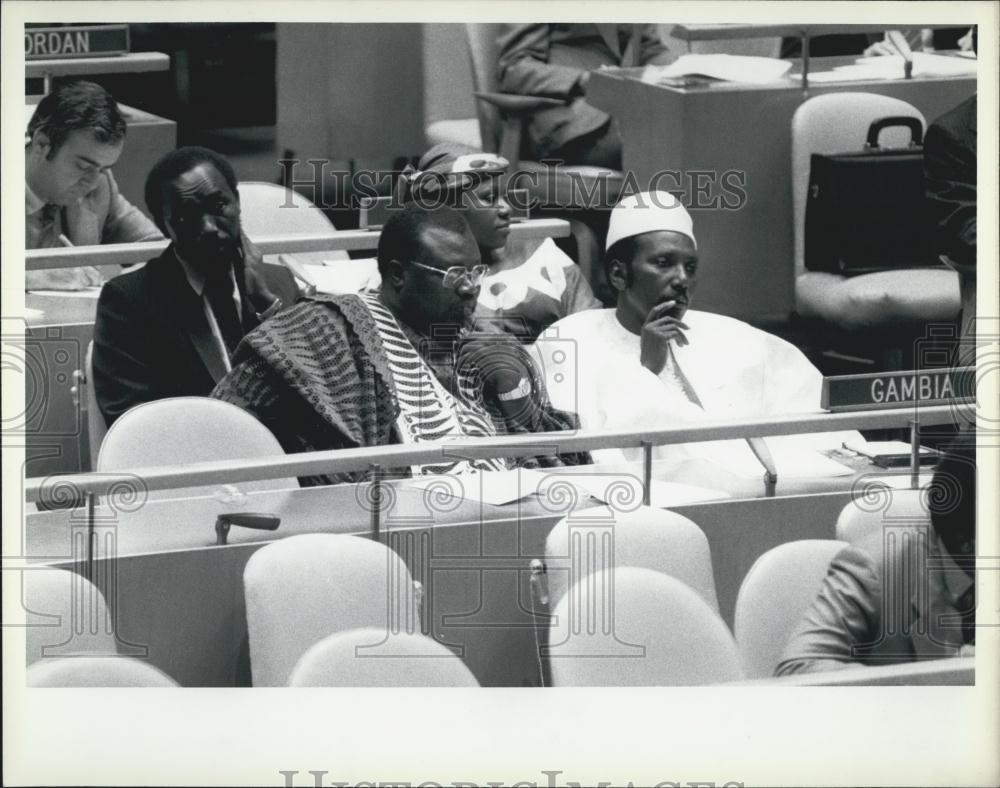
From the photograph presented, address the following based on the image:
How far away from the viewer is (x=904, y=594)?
9.29 ft

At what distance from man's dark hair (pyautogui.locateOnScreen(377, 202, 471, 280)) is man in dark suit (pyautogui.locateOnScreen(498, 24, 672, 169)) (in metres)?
0.55

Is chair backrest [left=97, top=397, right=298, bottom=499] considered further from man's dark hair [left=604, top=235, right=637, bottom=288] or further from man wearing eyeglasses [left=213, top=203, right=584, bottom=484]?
man's dark hair [left=604, top=235, right=637, bottom=288]

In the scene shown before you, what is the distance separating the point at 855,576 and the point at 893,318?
3.77 ft

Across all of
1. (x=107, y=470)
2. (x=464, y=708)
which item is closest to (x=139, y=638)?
(x=107, y=470)

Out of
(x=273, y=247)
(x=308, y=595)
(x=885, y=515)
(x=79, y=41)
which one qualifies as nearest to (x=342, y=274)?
(x=273, y=247)

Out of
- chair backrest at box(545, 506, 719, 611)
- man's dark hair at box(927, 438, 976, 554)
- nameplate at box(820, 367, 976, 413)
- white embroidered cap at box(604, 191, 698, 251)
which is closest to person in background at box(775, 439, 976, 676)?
man's dark hair at box(927, 438, 976, 554)

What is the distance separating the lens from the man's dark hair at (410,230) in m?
3.18

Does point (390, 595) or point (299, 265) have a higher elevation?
point (299, 265)

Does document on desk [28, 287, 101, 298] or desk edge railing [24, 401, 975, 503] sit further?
document on desk [28, 287, 101, 298]

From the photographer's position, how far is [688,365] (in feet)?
11.6

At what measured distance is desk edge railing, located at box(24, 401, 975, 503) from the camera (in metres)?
2.70

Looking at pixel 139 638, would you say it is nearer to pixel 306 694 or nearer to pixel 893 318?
pixel 306 694

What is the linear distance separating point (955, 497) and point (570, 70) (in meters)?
1.27

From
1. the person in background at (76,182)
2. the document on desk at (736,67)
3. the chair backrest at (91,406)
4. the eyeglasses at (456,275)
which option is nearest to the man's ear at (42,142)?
the person in background at (76,182)
